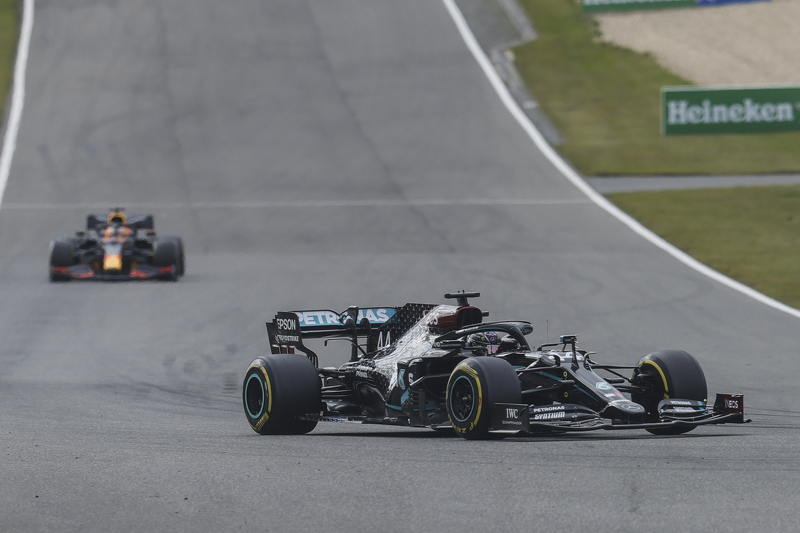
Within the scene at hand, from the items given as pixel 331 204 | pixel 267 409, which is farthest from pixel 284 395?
pixel 331 204

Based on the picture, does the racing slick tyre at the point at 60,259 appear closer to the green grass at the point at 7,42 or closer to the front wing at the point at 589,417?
the front wing at the point at 589,417

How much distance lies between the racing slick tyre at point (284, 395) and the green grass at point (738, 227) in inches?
459

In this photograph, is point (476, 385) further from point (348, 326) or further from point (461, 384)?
point (348, 326)

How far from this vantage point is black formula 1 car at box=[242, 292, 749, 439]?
9.73 meters

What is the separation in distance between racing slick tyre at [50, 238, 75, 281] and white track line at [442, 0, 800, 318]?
12.2 meters

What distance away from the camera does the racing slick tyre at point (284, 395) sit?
11016 mm

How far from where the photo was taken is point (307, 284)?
22.1 meters

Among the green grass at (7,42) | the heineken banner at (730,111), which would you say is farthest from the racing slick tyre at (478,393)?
the green grass at (7,42)

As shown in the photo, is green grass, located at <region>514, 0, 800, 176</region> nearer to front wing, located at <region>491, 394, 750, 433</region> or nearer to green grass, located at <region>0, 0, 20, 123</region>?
green grass, located at <region>0, 0, 20, 123</region>

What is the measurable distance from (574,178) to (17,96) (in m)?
20.2

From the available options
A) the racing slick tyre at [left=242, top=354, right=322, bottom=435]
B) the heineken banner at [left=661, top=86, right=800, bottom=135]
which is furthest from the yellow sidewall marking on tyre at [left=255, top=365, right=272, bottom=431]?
the heineken banner at [left=661, top=86, right=800, bottom=135]

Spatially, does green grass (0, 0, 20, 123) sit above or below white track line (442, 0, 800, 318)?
above

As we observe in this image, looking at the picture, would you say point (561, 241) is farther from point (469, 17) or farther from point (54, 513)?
point (469, 17)

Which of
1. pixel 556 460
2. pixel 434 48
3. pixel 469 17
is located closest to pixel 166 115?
pixel 434 48
